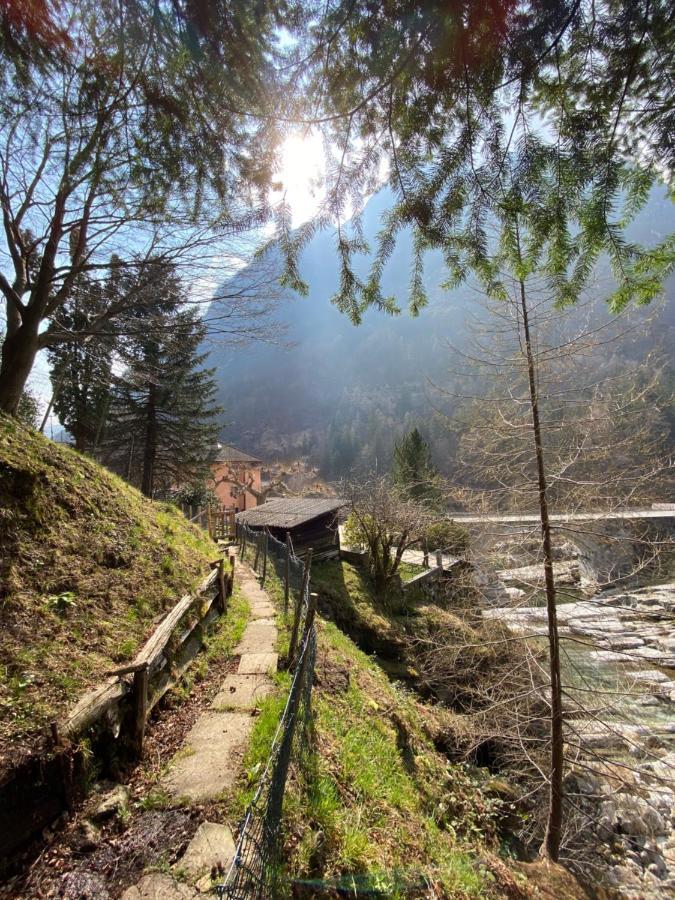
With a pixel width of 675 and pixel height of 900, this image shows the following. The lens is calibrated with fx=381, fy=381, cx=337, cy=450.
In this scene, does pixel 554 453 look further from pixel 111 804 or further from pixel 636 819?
pixel 636 819

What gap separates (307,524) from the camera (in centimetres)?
1650

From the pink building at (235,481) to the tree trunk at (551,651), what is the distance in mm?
25301

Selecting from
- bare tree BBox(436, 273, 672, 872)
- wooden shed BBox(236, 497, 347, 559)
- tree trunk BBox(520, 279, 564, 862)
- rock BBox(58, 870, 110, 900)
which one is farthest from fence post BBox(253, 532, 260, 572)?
rock BBox(58, 870, 110, 900)

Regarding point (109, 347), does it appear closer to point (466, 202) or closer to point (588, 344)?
point (466, 202)

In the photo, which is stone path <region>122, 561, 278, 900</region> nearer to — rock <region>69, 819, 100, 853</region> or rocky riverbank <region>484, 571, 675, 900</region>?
rock <region>69, 819, 100, 853</region>

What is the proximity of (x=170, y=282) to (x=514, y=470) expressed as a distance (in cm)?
595

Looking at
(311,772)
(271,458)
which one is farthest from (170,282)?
(271,458)

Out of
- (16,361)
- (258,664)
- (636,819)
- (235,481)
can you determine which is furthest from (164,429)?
(636,819)

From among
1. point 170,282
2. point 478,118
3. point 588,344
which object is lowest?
point 588,344

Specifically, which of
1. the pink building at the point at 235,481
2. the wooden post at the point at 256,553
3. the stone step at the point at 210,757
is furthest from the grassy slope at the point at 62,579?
the pink building at the point at 235,481

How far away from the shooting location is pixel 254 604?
784cm

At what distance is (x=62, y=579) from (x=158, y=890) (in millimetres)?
2691

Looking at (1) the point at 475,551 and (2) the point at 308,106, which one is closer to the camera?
(2) the point at 308,106

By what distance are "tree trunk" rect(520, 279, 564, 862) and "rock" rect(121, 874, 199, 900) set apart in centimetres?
380
